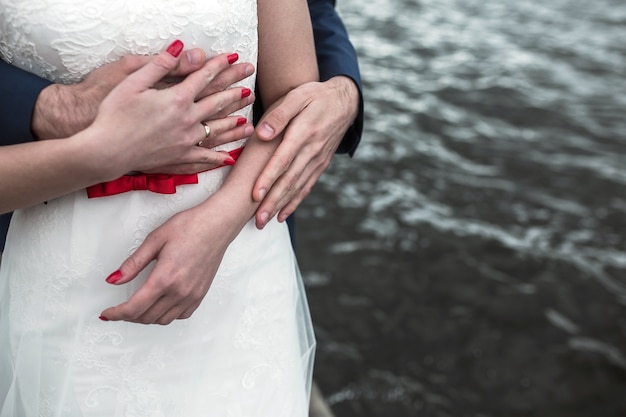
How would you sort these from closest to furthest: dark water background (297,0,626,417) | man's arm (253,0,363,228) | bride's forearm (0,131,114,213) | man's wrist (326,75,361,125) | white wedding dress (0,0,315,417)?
bride's forearm (0,131,114,213) → white wedding dress (0,0,315,417) → man's arm (253,0,363,228) → man's wrist (326,75,361,125) → dark water background (297,0,626,417)

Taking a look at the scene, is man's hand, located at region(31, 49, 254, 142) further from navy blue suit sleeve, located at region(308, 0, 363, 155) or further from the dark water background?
the dark water background

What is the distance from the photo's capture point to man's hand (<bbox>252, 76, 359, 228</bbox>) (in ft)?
5.07

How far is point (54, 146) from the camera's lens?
1253mm

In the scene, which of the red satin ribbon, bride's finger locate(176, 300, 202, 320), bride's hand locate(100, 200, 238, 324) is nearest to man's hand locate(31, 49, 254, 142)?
the red satin ribbon

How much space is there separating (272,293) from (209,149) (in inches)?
13.5

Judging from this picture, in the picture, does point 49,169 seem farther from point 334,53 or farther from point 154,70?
point 334,53

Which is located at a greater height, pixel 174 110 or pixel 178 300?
pixel 174 110

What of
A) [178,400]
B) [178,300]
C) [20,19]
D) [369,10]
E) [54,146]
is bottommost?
[369,10]

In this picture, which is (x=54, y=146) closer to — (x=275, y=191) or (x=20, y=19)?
(x=20, y=19)

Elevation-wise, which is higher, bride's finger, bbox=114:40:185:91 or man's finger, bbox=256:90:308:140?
bride's finger, bbox=114:40:185:91

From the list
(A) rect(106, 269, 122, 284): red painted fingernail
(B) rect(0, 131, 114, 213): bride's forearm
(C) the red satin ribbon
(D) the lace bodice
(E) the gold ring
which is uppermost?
(D) the lace bodice

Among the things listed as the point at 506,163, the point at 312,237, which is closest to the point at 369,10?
the point at 506,163

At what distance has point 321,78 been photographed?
73.7 inches

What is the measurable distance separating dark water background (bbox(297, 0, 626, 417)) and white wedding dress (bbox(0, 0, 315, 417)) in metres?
2.22
